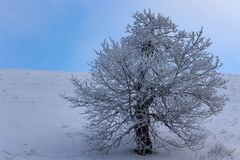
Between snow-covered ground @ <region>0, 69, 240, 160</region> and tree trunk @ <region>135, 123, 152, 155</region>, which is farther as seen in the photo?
snow-covered ground @ <region>0, 69, 240, 160</region>

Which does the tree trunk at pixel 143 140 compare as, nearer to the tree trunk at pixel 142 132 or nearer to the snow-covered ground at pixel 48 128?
the tree trunk at pixel 142 132

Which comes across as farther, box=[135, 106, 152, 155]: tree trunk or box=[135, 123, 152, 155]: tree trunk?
box=[135, 123, 152, 155]: tree trunk

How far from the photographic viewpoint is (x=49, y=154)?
14523 millimetres

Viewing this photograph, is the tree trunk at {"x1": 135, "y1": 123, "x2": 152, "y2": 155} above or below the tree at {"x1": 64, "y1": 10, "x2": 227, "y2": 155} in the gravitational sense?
below

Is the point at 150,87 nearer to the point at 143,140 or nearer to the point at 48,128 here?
the point at 143,140

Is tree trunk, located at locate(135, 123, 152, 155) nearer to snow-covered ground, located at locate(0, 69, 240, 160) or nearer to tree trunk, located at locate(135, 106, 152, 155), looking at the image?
tree trunk, located at locate(135, 106, 152, 155)

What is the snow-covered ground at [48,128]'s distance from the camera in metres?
14.7

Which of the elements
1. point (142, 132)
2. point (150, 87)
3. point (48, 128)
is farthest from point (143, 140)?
point (48, 128)

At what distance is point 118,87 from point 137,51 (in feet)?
5.39

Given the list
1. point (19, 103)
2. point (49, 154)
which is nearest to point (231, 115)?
point (19, 103)

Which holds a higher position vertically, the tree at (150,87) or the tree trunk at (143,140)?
the tree at (150,87)

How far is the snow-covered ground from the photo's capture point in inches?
579

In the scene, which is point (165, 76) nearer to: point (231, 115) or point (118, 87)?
point (118, 87)

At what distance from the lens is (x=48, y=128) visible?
17.6 metres
